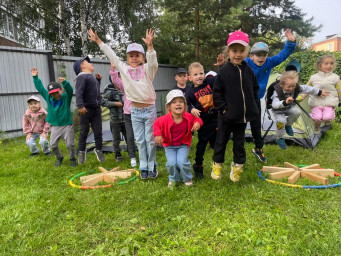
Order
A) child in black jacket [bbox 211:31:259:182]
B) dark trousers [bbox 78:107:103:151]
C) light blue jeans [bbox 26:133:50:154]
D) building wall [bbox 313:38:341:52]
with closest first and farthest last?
child in black jacket [bbox 211:31:259:182] < dark trousers [bbox 78:107:103:151] < light blue jeans [bbox 26:133:50:154] < building wall [bbox 313:38:341:52]

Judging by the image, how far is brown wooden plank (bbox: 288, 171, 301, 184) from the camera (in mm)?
3418

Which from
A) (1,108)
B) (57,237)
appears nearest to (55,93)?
(57,237)

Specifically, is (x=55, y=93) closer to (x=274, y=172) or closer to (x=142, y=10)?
(x=274, y=172)

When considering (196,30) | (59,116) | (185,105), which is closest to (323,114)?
(185,105)

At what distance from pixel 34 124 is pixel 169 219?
4.55 meters

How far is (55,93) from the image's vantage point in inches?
188

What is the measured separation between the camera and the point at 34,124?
5852 millimetres

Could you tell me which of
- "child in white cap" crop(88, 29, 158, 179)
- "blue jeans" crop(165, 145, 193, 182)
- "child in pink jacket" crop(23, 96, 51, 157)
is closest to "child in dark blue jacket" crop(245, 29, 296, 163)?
"blue jeans" crop(165, 145, 193, 182)

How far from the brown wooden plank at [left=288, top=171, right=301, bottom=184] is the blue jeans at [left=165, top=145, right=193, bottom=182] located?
1.33 meters

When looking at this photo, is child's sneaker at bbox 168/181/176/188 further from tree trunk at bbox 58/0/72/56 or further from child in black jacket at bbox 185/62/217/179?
tree trunk at bbox 58/0/72/56

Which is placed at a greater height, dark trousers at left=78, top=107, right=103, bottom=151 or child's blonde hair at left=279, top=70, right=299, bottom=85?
child's blonde hair at left=279, top=70, right=299, bottom=85

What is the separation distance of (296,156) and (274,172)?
1.35 metres

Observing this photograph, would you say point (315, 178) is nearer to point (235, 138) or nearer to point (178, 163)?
point (235, 138)

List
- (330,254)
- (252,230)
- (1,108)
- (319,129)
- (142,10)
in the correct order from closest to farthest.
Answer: (330,254)
(252,230)
(319,129)
(1,108)
(142,10)
